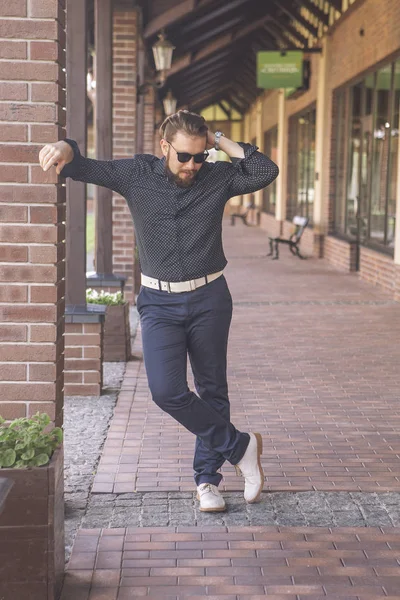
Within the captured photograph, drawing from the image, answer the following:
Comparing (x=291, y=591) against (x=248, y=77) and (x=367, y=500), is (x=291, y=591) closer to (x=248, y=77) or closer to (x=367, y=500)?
(x=367, y=500)

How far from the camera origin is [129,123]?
11.7m

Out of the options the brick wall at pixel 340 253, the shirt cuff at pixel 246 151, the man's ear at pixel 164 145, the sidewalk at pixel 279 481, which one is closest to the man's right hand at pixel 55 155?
the man's ear at pixel 164 145

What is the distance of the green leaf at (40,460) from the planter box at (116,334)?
4.64 m

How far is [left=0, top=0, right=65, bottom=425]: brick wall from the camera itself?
145 inches

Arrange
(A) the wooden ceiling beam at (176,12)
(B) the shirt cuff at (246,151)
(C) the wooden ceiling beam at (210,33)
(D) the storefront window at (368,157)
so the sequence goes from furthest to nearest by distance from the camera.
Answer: (C) the wooden ceiling beam at (210,33), (D) the storefront window at (368,157), (A) the wooden ceiling beam at (176,12), (B) the shirt cuff at (246,151)

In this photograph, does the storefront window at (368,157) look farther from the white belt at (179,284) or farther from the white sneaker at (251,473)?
the white belt at (179,284)

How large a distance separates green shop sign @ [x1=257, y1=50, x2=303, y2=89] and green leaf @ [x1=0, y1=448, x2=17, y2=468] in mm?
16260

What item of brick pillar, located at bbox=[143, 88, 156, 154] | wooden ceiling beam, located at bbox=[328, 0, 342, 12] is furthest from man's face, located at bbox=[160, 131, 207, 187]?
brick pillar, located at bbox=[143, 88, 156, 154]

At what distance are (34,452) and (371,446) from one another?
8.71ft

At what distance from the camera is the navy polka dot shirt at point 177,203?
3.99 metres

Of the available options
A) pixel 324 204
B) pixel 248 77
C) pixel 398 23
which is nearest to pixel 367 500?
pixel 398 23

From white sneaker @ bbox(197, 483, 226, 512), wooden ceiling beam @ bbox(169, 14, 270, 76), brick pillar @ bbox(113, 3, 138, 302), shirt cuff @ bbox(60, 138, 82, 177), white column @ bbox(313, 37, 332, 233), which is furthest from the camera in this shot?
wooden ceiling beam @ bbox(169, 14, 270, 76)

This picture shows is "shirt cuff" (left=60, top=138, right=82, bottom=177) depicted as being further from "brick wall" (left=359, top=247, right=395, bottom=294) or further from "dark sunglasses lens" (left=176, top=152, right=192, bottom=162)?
"brick wall" (left=359, top=247, right=395, bottom=294)

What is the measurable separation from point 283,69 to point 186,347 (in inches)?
617
